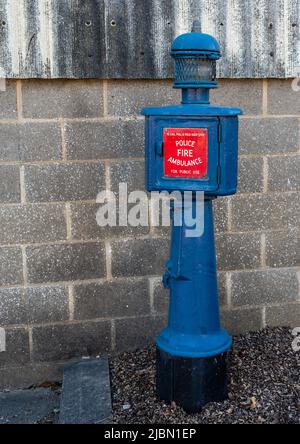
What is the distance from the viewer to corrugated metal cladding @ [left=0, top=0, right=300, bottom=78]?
11.1 feet

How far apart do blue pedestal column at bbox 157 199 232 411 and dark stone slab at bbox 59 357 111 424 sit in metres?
0.33

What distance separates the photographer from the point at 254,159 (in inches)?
147

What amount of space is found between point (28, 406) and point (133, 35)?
6.86 ft

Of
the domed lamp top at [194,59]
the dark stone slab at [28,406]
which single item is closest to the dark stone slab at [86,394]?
the dark stone slab at [28,406]

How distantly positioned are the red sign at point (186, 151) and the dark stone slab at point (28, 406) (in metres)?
1.49

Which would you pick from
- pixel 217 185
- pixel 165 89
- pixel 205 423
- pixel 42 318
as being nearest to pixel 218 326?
pixel 205 423

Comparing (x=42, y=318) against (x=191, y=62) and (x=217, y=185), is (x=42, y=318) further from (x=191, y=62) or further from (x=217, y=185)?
(x=191, y=62)

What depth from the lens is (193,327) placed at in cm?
302

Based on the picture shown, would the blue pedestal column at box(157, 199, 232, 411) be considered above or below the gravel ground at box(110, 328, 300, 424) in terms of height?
above

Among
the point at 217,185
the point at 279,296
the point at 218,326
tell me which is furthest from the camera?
the point at 279,296

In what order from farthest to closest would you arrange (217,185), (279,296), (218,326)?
1. (279,296)
2. (218,326)
3. (217,185)

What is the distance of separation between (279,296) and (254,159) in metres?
0.85

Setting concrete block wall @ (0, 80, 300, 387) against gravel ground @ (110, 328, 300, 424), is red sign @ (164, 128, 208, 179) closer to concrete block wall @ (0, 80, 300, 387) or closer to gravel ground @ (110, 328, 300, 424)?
concrete block wall @ (0, 80, 300, 387)

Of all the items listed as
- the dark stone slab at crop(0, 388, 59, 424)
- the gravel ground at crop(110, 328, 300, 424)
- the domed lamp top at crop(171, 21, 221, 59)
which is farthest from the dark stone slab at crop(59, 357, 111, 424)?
the domed lamp top at crop(171, 21, 221, 59)
